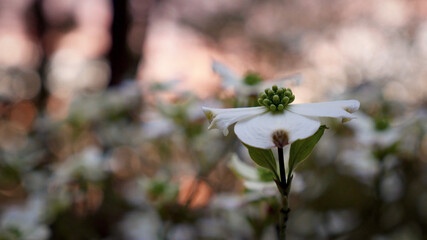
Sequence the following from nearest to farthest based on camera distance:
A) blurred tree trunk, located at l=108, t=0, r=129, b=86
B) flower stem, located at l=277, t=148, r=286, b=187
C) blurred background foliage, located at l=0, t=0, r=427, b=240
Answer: flower stem, located at l=277, t=148, r=286, b=187 → blurred background foliage, located at l=0, t=0, r=427, b=240 → blurred tree trunk, located at l=108, t=0, r=129, b=86

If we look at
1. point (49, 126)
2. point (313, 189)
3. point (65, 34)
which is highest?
point (65, 34)

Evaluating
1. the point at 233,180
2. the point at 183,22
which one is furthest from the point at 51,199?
the point at 183,22

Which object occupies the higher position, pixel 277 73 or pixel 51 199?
pixel 277 73

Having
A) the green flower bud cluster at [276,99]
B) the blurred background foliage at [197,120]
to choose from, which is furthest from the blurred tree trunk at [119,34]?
the green flower bud cluster at [276,99]

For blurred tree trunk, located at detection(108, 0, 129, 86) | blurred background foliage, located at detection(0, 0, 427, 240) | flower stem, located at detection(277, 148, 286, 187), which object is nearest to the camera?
flower stem, located at detection(277, 148, 286, 187)

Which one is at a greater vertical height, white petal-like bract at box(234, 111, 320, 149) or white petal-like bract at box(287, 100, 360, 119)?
white petal-like bract at box(287, 100, 360, 119)

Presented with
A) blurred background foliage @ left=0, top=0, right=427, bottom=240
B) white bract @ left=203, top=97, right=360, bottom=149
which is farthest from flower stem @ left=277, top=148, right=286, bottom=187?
blurred background foliage @ left=0, top=0, right=427, bottom=240

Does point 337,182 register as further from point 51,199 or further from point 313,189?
point 51,199

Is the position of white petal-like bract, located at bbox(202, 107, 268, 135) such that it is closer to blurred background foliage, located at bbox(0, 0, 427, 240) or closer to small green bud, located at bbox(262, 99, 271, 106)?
small green bud, located at bbox(262, 99, 271, 106)
